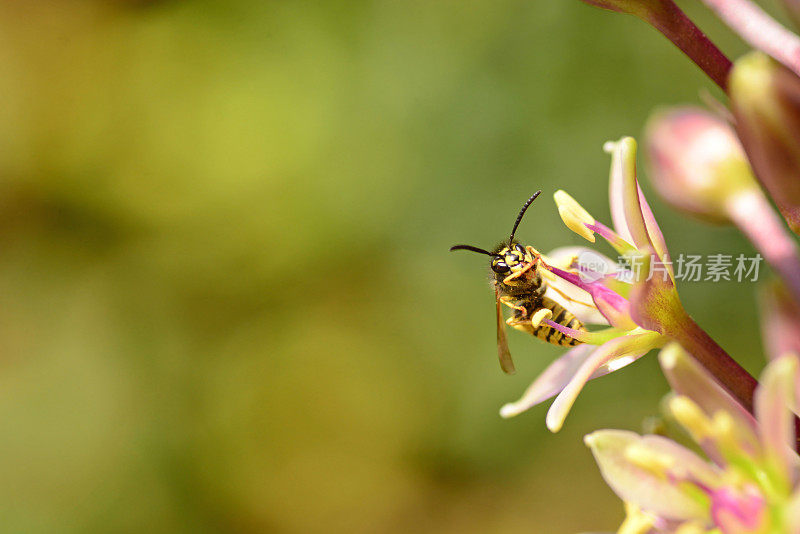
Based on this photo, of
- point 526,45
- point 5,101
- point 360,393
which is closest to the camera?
point 526,45

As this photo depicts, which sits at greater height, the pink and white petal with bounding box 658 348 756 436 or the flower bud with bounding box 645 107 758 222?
the flower bud with bounding box 645 107 758 222

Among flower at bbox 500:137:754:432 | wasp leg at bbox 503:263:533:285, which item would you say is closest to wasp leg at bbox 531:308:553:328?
flower at bbox 500:137:754:432

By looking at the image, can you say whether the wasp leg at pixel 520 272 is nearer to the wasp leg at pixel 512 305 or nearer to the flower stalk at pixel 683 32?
the wasp leg at pixel 512 305

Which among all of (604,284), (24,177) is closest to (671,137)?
(604,284)

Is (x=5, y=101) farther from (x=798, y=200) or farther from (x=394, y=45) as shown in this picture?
(x=798, y=200)

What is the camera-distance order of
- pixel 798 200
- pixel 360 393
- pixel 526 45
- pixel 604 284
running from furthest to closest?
pixel 360 393, pixel 526 45, pixel 604 284, pixel 798 200

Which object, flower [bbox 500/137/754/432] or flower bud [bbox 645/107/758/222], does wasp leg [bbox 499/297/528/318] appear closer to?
flower [bbox 500/137/754/432]
